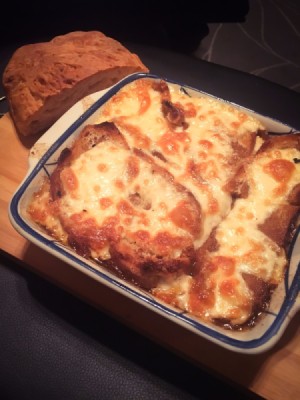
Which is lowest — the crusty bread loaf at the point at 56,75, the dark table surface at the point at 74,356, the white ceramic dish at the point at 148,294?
the dark table surface at the point at 74,356

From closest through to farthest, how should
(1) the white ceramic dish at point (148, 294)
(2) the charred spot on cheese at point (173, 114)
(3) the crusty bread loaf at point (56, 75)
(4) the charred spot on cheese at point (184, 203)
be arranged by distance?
(1) the white ceramic dish at point (148, 294) → (4) the charred spot on cheese at point (184, 203) → (2) the charred spot on cheese at point (173, 114) → (3) the crusty bread loaf at point (56, 75)

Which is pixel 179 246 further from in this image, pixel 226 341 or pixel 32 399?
pixel 32 399

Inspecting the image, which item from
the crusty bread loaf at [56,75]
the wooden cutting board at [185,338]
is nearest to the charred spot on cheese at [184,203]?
the wooden cutting board at [185,338]

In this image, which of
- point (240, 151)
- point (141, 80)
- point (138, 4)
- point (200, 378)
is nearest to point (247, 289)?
point (200, 378)

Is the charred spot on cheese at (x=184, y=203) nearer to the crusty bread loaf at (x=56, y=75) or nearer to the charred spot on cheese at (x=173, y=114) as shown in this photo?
the charred spot on cheese at (x=173, y=114)

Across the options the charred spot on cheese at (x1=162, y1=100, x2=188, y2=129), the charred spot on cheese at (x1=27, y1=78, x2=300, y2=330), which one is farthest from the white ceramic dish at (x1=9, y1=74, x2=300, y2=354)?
the charred spot on cheese at (x1=162, y1=100, x2=188, y2=129)

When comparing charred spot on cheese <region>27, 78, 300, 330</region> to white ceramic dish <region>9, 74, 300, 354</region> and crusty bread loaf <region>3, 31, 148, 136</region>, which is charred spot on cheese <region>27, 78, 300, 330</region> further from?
crusty bread loaf <region>3, 31, 148, 136</region>

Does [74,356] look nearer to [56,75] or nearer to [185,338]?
[185,338]

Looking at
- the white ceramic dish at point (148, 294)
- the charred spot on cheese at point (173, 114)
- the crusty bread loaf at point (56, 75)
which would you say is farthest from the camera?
the crusty bread loaf at point (56, 75)
